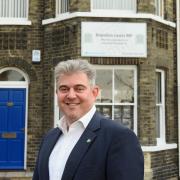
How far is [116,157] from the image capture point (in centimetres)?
207

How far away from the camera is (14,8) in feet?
33.5

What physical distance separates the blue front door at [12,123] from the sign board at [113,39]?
2.17 m

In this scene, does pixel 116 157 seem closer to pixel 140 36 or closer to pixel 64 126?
pixel 64 126

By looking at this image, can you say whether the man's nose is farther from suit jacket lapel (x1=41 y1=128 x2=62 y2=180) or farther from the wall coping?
the wall coping

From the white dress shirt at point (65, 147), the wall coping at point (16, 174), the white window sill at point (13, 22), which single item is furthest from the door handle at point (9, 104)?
the white dress shirt at point (65, 147)

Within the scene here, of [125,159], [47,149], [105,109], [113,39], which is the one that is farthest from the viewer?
[105,109]

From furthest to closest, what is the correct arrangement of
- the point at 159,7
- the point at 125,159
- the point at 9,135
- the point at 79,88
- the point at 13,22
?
the point at 159,7, the point at 13,22, the point at 9,135, the point at 79,88, the point at 125,159

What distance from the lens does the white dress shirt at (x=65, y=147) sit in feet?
7.36

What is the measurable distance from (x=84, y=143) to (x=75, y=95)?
11.3 inches

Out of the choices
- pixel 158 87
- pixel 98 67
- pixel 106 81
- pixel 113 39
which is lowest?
pixel 158 87

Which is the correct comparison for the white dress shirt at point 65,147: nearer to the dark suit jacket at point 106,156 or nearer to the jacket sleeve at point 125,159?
the dark suit jacket at point 106,156

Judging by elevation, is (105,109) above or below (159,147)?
above

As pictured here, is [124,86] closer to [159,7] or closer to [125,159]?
[159,7]

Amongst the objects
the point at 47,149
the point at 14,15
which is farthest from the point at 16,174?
the point at 47,149
